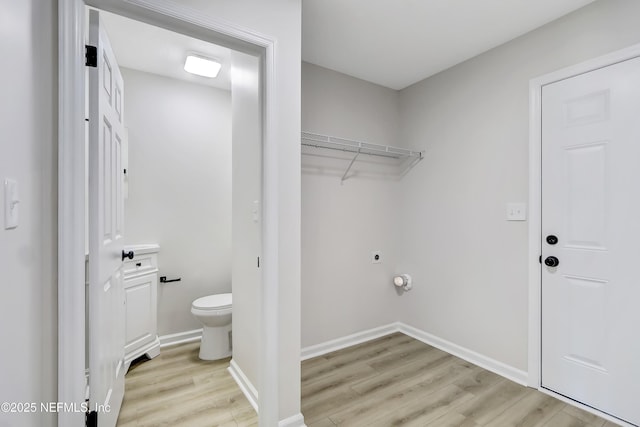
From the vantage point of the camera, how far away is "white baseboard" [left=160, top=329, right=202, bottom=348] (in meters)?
2.75

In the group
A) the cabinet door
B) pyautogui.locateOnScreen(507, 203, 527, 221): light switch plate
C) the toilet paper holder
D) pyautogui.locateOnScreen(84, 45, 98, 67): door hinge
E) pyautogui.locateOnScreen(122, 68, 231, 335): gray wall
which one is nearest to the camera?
pyautogui.locateOnScreen(84, 45, 98, 67): door hinge

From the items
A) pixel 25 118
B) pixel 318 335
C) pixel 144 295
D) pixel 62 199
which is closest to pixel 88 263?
pixel 62 199

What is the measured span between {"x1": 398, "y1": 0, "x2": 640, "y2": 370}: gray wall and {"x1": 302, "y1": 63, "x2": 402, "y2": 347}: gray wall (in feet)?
0.69

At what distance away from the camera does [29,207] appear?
0.93m

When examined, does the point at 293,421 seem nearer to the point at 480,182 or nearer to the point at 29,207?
the point at 29,207

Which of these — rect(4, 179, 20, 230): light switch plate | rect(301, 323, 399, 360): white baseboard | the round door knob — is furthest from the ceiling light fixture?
the round door knob

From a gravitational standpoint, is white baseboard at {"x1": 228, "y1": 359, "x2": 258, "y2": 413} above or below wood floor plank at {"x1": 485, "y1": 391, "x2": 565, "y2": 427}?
above

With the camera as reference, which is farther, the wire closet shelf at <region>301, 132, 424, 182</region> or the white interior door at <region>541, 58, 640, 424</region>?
the wire closet shelf at <region>301, 132, 424, 182</region>

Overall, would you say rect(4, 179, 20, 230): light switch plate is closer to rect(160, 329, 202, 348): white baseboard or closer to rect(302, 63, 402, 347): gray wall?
rect(302, 63, 402, 347): gray wall

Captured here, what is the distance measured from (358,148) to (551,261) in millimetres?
1643

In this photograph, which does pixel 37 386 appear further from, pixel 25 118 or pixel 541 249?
pixel 541 249

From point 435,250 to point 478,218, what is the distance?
504 millimetres

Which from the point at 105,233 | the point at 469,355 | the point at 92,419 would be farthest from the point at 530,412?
the point at 105,233

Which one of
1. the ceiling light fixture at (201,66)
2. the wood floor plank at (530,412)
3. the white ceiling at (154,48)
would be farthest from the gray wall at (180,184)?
the wood floor plank at (530,412)
